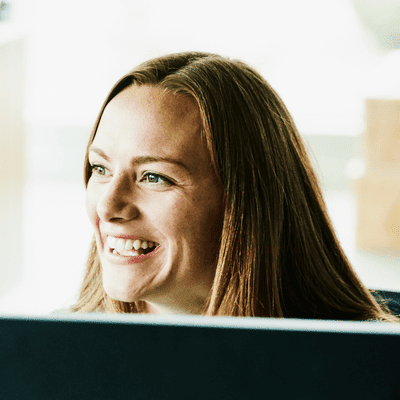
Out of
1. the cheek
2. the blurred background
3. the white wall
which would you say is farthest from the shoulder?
the cheek

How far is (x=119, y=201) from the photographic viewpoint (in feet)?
A: 2.59

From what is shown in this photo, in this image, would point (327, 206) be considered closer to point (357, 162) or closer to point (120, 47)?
point (357, 162)

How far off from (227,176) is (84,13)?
0.49 metres

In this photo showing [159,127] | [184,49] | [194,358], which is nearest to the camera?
[194,358]

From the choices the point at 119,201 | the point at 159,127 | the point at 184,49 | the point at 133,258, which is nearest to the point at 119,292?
the point at 133,258

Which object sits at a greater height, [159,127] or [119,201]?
[159,127]

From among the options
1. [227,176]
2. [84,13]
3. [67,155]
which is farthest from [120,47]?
[227,176]

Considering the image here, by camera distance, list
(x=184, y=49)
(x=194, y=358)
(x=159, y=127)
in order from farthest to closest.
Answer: (x=184, y=49)
(x=159, y=127)
(x=194, y=358)

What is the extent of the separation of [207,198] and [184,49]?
315 mm

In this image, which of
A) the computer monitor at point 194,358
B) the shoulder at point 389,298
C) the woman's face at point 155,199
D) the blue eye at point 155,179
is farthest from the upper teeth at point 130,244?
the shoulder at point 389,298

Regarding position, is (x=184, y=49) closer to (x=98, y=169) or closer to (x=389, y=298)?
(x=98, y=169)

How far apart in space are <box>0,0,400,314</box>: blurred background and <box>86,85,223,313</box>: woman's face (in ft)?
0.40

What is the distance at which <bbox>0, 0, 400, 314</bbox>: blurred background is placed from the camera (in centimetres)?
91

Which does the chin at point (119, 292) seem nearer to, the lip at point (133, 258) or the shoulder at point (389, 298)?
the lip at point (133, 258)
